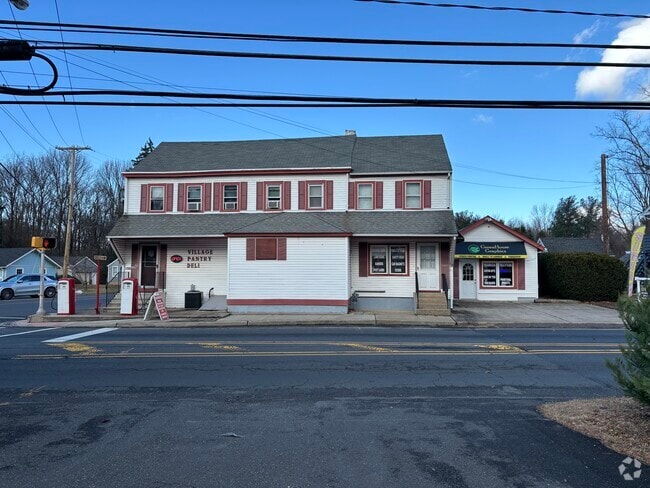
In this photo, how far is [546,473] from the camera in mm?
4223

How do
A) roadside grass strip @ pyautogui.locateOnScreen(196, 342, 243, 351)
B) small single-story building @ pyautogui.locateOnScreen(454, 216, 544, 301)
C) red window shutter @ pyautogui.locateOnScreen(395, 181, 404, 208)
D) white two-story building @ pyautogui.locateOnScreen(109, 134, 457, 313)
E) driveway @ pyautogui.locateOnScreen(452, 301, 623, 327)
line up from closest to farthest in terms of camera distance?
roadside grass strip @ pyautogui.locateOnScreen(196, 342, 243, 351), driveway @ pyautogui.locateOnScreen(452, 301, 623, 327), white two-story building @ pyautogui.locateOnScreen(109, 134, 457, 313), red window shutter @ pyautogui.locateOnScreen(395, 181, 404, 208), small single-story building @ pyautogui.locateOnScreen(454, 216, 544, 301)

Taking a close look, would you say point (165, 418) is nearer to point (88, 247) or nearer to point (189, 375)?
point (189, 375)

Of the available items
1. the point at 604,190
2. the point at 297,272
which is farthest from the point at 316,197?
the point at 604,190

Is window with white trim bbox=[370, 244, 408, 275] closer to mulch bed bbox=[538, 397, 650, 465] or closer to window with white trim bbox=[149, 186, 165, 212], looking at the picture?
window with white trim bbox=[149, 186, 165, 212]

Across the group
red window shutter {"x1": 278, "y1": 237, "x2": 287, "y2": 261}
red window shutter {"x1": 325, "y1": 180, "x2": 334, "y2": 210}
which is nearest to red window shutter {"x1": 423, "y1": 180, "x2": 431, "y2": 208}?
red window shutter {"x1": 325, "y1": 180, "x2": 334, "y2": 210}

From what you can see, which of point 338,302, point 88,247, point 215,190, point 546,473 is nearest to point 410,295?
point 338,302

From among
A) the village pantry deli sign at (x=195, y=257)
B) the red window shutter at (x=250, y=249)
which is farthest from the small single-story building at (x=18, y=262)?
the red window shutter at (x=250, y=249)

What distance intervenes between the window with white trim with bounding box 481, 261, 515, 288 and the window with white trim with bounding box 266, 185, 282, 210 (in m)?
12.6

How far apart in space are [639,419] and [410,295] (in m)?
16.3

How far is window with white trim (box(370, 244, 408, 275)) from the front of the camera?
2192cm

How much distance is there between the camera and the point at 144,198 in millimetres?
23547

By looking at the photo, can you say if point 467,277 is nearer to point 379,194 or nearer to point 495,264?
point 495,264

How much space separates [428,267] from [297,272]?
250 inches

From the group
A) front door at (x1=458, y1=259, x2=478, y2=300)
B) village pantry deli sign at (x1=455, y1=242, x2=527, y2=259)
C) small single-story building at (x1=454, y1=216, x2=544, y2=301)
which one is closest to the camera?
village pantry deli sign at (x1=455, y1=242, x2=527, y2=259)
